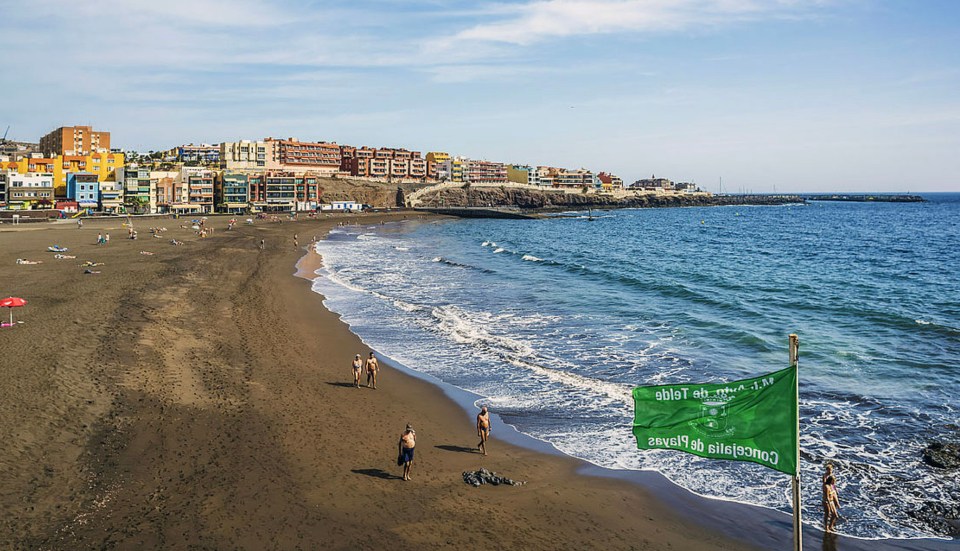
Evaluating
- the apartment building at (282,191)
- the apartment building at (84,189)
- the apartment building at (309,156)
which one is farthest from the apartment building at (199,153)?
the apartment building at (84,189)

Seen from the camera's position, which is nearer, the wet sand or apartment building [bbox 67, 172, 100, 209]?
the wet sand

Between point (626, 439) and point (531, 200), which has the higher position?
point (531, 200)

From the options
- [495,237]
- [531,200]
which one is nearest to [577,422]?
[495,237]

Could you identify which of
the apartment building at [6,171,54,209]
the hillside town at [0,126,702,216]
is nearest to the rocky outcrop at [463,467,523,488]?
the hillside town at [0,126,702,216]

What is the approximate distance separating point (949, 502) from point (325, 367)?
18.2m

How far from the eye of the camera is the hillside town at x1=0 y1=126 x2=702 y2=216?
108375 mm

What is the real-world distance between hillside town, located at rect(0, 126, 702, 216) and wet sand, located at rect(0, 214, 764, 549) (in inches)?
3500

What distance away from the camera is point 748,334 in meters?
29.2

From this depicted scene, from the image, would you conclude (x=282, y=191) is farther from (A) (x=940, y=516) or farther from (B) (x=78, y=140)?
(A) (x=940, y=516)

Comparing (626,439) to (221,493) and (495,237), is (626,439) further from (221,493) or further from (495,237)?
(495,237)

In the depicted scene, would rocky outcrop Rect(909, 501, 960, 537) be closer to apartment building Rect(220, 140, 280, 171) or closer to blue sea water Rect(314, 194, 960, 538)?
blue sea water Rect(314, 194, 960, 538)

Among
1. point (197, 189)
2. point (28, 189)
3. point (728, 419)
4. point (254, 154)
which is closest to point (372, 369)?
point (728, 419)

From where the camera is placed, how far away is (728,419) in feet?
26.2

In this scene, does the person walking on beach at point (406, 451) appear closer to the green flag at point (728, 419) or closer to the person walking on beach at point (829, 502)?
the green flag at point (728, 419)
